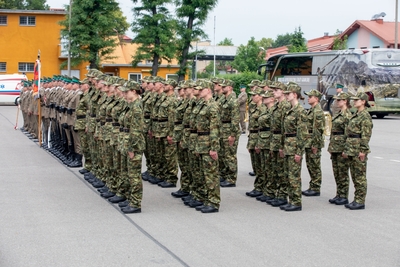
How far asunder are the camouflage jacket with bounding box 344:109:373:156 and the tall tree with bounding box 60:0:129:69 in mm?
38283

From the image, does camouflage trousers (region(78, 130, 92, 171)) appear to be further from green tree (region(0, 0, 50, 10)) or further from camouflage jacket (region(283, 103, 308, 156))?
green tree (region(0, 0, 50, 10))

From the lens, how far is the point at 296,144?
401 inches

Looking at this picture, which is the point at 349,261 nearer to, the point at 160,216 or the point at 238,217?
the point at 238,217

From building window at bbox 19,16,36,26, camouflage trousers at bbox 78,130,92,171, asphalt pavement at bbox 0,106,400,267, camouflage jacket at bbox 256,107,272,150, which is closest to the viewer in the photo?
asphalt pavement at bbox 0,106,400,267

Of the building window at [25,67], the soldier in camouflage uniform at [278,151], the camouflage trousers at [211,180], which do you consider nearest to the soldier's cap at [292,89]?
the soldier in camouflage uniform at [278,151]

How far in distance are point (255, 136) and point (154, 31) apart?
35244mm

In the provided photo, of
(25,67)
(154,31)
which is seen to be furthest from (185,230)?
(25,67)

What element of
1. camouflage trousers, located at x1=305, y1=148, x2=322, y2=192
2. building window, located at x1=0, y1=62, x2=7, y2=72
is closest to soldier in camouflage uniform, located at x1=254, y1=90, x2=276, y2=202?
camouflage trousers, located at x1=305, y1=148, x2=322, y2=192

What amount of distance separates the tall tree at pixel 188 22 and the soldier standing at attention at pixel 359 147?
119ft

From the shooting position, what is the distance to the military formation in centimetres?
998

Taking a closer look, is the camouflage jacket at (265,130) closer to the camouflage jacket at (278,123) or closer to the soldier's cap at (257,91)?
the camouflage jacket at (278,123)

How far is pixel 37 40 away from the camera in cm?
5509

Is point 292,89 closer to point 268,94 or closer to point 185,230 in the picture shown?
point 268,94

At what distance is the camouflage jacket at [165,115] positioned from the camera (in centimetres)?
1259
